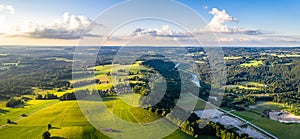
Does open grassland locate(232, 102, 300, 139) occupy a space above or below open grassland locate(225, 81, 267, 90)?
below

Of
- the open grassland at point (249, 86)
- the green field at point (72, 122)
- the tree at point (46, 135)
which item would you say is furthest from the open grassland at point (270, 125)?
the tree at point (46, 135)

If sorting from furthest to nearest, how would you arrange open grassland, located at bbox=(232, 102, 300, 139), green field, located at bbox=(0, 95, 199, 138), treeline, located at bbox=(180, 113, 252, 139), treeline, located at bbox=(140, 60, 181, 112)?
open grassland, located at bbox=(232, 102, 300, 139) < treeline, located at bbox=(140, 60, 181, 112) < treeline, located at bbox=(180, 113, 252, 139) < green field, located at bbox=(0, 95, 199, 138)

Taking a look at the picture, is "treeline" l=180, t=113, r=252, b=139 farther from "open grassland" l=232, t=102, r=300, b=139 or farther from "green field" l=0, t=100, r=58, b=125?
"green field" l=0, t=100, r=58, b=125

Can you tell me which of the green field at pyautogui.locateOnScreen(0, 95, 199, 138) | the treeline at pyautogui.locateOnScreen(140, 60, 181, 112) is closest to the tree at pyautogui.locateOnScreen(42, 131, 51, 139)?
the green field at pyautogui.locateOnScreen(0, 95, 199, 138)

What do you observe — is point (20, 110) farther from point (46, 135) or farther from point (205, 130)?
point (205, 130)

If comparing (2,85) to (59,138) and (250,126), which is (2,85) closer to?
(59,138)

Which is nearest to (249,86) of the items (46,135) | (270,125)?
(270,125)

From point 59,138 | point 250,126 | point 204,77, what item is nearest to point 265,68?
point 204,77

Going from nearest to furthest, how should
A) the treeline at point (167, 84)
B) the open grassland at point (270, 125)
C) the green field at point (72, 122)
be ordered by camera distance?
the green field at point (72, 122) < the treeline at point (167, 84) < the open grassland at point (270, 125)

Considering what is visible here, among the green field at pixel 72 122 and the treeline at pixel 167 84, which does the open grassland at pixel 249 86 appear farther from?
the green field at pixel 72 122
